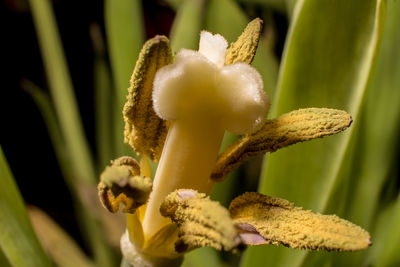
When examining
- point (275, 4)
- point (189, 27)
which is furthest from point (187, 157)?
point (275, 4)

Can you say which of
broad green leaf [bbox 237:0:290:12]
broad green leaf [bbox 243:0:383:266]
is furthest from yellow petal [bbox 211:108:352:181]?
broad green leaf [bbox 237:0:290:12]

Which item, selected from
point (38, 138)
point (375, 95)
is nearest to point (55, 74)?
point (38, 138)

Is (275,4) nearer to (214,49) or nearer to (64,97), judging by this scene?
(64,97)

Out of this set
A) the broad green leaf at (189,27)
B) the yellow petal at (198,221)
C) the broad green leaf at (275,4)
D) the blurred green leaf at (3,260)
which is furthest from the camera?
the broad green leaf at (275,4)

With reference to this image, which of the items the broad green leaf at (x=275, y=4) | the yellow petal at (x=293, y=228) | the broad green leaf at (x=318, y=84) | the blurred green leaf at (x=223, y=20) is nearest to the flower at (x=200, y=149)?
the yellow petal at (x=293, y=228)

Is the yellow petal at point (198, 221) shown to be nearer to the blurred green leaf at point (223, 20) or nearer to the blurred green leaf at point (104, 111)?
the blurred green leaf at point (223, 20)

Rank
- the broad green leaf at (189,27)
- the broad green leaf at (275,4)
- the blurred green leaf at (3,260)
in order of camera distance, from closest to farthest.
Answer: the blurred green leaf at (3,260)
the broad green leaf at (189,27)
the broad green leaf at (275,4)
